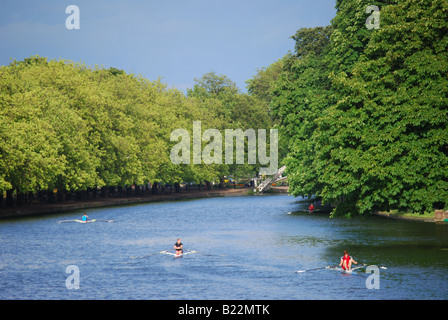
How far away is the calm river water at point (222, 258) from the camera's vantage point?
3981 cm

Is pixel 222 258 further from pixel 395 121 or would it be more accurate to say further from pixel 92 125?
pixel 92 125

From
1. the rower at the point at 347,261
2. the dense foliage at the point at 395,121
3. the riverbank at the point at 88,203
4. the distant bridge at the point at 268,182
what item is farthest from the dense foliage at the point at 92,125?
the rower at the point at 347,261

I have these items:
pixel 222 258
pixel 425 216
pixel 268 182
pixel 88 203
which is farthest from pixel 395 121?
pixel 268 182

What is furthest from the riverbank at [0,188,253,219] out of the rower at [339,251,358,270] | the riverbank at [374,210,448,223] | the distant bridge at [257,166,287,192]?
the rower at [339,251,358,270]

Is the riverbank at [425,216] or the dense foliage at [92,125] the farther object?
the dense foliage at [92,125]

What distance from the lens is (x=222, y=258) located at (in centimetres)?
5231

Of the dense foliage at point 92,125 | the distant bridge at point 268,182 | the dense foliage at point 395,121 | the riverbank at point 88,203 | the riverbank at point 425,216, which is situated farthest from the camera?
the distant bridge at point 268,182

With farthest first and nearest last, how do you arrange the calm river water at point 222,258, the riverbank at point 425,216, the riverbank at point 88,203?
the riverbank at point 88,203
the riverbank at point 425,216
the calm river water at point 222,258

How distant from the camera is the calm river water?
39.8 metres

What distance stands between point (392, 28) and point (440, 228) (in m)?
22.2

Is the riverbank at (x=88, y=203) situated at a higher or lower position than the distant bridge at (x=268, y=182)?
lower

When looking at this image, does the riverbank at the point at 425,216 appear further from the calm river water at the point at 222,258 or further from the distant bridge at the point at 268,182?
the distant bridge at the point at 268,182
